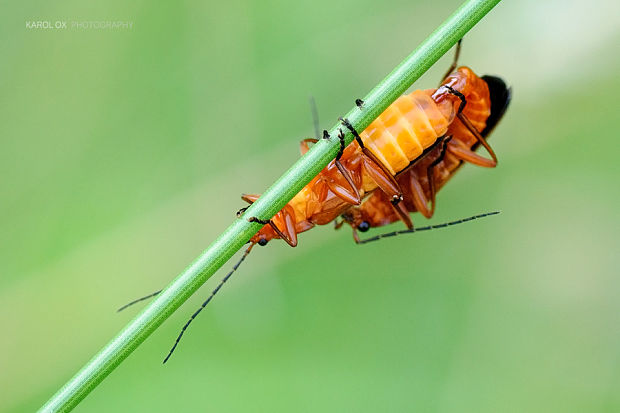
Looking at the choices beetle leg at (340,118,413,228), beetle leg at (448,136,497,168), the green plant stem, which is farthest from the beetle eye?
the green plant stem

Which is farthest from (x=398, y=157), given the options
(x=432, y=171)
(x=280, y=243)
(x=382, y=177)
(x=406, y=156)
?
(x=280, y=243)

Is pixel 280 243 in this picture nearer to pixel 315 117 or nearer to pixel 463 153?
pixel 315 117

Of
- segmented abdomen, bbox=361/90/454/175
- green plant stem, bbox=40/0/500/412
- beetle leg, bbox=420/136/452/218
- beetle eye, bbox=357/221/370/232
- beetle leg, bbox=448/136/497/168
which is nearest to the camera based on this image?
green plant stem, bbox=40/0/500/412

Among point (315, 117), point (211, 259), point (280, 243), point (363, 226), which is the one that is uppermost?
point (315, 117)

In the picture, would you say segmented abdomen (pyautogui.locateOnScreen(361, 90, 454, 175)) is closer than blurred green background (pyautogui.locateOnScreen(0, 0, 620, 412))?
Yes

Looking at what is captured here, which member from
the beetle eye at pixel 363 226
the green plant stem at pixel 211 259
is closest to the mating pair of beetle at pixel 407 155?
the beetle eye at pixel 363 226

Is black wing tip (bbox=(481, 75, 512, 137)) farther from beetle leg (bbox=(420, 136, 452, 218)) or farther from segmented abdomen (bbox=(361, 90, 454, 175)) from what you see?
segmented abdomen (bbox=(361, 90, 454, 175))

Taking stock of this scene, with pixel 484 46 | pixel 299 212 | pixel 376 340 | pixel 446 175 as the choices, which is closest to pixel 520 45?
pixel 484 46
